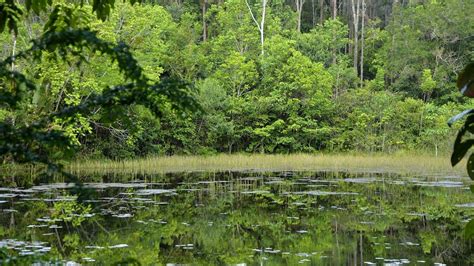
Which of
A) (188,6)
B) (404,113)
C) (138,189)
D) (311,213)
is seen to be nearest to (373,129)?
(404,113)

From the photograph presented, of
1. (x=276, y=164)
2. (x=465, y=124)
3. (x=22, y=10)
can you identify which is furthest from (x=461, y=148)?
(x=276, y=164)

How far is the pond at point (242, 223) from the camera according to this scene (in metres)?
7.74

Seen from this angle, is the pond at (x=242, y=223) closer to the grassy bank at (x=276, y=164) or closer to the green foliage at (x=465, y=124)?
the green foliage at (x=465, y=124)

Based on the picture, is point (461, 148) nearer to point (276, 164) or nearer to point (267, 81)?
point (276, 164)

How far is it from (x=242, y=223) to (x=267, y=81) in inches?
845

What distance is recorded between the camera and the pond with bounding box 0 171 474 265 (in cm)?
774

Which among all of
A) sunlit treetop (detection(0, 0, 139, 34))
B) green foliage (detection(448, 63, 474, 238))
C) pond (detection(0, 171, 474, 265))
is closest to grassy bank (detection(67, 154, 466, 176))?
pond (detection(0, 171, 474, 265))

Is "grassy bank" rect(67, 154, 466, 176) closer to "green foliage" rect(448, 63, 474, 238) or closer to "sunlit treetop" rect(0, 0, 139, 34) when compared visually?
"sunlit treetop" rect(0, 0, 139, 34)

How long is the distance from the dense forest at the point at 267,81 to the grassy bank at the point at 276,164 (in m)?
1.48

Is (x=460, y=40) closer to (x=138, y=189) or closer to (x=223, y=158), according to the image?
(x=223, y=158)

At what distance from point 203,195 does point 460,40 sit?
27268 mm

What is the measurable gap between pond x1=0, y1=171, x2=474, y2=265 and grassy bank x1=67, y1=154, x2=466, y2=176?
4.98 metres

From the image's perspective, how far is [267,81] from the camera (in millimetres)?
31359

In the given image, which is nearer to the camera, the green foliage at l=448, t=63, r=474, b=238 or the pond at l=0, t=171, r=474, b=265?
the green foliage at l=448, t=63, r=474, b=238
